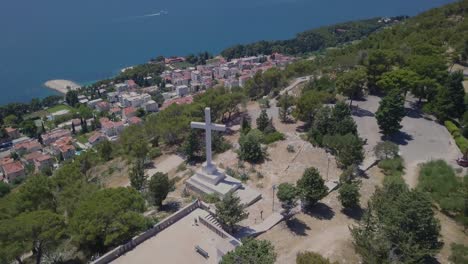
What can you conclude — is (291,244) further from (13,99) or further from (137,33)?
(137,33)

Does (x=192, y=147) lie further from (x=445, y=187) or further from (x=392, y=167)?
(x=445, y=187)

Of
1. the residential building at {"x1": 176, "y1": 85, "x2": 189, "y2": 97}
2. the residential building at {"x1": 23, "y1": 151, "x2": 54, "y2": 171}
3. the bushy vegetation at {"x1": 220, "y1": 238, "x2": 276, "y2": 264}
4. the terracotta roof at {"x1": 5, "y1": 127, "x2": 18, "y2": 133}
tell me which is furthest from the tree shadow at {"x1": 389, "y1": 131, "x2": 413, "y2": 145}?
the terracotta roof at {"x1": 5, "y1": 127, "x2": 18, "y2": 133}

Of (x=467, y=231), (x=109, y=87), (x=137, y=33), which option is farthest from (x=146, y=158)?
(x=137, y=33)

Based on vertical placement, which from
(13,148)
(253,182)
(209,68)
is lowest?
(13,148)

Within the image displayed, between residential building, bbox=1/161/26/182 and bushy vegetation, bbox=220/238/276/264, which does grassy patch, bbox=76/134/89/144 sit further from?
bushy vegetation, bbox=220/238/276/264

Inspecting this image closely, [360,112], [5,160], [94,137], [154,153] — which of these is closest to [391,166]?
[360,112]

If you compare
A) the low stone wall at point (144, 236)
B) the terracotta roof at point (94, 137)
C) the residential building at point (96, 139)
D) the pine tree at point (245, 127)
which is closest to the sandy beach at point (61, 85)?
the terracotta roof at point (94, 137)

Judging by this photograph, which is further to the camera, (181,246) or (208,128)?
(208,128)
